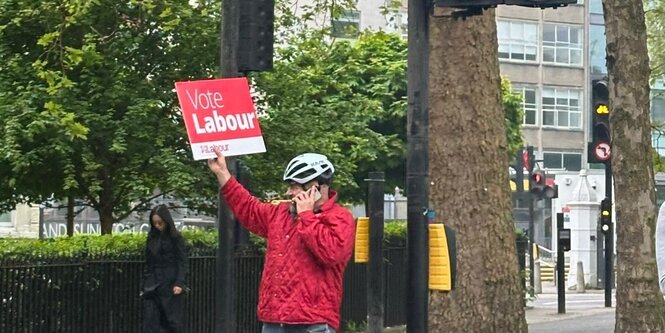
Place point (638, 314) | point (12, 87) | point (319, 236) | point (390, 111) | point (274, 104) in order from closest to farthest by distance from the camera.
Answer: point (319, 236) < point (638, 314) < point (12, 87) < point (274, 104) < point (390, 111)

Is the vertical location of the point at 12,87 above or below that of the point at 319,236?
above

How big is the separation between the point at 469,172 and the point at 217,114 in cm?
704

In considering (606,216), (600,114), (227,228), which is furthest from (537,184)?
(227,228)

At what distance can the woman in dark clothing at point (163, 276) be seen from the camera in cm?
1374

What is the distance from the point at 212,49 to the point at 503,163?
3.87m

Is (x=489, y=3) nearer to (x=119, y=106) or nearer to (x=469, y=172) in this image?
(x=469, y=172)

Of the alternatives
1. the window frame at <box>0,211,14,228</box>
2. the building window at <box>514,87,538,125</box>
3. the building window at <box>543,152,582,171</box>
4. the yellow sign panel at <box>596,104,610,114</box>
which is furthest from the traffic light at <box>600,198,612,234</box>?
the building window at <box>543,152,582,171</box>

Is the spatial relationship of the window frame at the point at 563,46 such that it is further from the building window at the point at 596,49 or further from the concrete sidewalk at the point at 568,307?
the concrete sidewalk at the point at 568,307

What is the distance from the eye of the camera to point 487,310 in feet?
46.2

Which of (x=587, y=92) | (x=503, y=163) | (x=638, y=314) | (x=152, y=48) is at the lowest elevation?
(x=638, y=314)

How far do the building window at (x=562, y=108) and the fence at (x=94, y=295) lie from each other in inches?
1949

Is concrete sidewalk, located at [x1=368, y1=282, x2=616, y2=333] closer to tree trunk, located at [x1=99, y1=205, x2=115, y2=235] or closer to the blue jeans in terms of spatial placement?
tree trunk, located at [x1=99, y1=205, x2=115, y2=235]

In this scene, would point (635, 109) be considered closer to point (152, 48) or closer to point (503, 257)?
point (503, 257)

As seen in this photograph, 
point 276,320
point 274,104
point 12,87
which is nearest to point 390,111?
point 274,104
